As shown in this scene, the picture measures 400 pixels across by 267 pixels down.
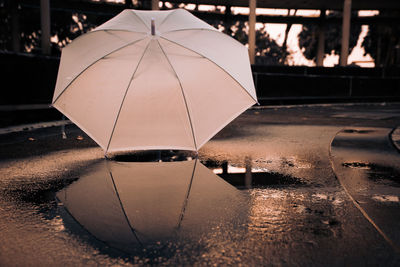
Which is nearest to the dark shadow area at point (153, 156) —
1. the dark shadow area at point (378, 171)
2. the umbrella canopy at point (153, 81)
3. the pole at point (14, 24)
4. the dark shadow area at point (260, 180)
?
the umbrella canopy at point (153, 81)

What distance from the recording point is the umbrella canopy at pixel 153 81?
4793 millimetres

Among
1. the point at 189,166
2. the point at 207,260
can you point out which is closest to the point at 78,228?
the point at 207,260

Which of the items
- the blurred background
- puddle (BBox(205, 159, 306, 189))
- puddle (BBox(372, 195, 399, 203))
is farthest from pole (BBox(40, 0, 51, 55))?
puddle (BBox(372, 195, 399, 203))

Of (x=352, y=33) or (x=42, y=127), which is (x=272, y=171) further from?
(x=352, y=33)

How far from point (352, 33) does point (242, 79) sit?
65.1m

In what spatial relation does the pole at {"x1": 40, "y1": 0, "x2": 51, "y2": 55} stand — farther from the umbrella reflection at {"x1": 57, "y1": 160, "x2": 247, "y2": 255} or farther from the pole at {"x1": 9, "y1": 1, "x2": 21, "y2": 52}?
the umbrella reflection at {"x1": 57, "y1": 160, "x2": 247, "y2": 255}

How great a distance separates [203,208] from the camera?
151 inches

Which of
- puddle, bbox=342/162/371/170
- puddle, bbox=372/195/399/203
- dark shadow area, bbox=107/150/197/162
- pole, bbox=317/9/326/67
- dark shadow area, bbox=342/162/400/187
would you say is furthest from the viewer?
pole, bbox=317/9/326/67

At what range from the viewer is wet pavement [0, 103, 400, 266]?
2803 mm

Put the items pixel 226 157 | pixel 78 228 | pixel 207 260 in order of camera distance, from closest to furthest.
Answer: pixel 207 260 < pixel 78 228 < pixel 226 157

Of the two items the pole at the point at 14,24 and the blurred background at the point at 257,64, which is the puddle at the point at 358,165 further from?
the pole at the point at 14,24

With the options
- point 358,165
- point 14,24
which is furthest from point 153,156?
point 14,24

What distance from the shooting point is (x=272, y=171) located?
5.61 m

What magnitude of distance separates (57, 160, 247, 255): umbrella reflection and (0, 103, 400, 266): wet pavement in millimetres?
10
